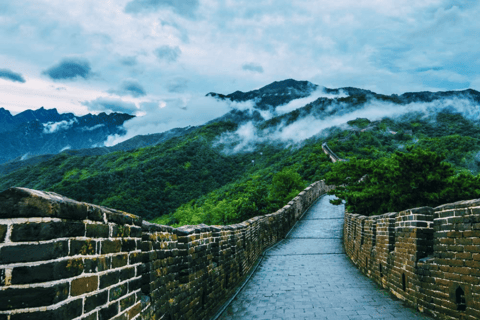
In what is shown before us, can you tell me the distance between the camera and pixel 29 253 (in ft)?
6.30

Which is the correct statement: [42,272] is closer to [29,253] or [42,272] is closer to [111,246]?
[29,253]

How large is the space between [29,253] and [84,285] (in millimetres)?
455

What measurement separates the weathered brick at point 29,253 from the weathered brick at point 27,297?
0.48 feet

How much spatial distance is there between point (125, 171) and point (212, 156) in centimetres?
1899

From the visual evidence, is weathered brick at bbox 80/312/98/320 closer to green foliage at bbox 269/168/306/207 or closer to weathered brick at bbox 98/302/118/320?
weathered brick at bbox 98/302/118/320

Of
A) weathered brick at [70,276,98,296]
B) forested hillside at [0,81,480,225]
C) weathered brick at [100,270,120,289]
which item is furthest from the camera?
forested hillside at [0,81,480,225]

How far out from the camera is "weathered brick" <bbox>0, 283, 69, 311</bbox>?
1.87 m

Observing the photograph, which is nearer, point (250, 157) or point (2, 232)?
point (2, 232)

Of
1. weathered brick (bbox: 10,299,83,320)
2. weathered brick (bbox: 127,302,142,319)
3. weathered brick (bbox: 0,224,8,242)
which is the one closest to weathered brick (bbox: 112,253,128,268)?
weathered brick (bbox: 127,302,142,319)

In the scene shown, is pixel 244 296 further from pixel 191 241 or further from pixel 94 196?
pixel 94 196

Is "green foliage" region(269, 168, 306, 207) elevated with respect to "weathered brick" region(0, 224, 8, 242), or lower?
elevated

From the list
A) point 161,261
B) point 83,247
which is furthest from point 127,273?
point 161,261

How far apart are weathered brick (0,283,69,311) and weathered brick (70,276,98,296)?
0.18 meters

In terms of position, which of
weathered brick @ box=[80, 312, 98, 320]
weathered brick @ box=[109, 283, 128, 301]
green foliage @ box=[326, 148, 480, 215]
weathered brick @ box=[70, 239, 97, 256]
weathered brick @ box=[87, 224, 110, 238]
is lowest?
weathered brick @ box=[80, 312, 98, 320]
